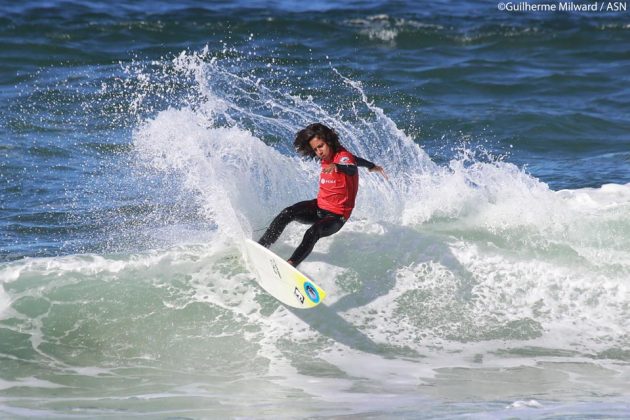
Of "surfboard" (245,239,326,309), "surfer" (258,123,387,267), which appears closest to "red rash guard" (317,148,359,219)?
"surfer" (258,123,387,267)

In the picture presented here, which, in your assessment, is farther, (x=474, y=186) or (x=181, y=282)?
(x=474, y=186)

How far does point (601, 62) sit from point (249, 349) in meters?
13.7

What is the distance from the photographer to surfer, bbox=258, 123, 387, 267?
7.81 m

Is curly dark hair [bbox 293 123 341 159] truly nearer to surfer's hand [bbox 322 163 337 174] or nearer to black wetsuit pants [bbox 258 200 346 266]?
surfer's hand [bbox 322 163 337 174]

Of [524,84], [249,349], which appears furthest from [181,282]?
[524,84]

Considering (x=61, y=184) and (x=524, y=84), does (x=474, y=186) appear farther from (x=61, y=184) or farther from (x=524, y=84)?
(x=524, y=84)

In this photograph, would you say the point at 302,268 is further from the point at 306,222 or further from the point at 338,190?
the point at 338,190

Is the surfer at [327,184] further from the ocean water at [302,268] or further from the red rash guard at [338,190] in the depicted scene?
the ocean water at [302,268]

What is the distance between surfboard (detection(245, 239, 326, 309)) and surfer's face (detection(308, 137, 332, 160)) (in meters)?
0.93

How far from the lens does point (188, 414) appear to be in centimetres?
637

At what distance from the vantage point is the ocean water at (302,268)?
7.01 meters

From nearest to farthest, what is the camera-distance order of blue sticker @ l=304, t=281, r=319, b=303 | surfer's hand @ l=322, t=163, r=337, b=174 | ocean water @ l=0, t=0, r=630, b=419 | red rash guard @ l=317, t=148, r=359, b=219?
ocean water @ l=0, t=0, r=630, b=419 → blue sticker @ l=304, t=281, r=319, b=303 → surfer's hand @ l=322, t=163, r=337, b=174 → red rash guard @ l=317, t=148, r=359, b=219

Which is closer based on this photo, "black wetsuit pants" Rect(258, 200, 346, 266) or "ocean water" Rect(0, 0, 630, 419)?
"ocean water" Rect(0, 0, 630, 419)

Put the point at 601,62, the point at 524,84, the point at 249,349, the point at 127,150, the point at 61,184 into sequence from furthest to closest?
the point at 601,62
the point at 524,84
the point at 127,150
the point at 61,184
the point at 249,349
